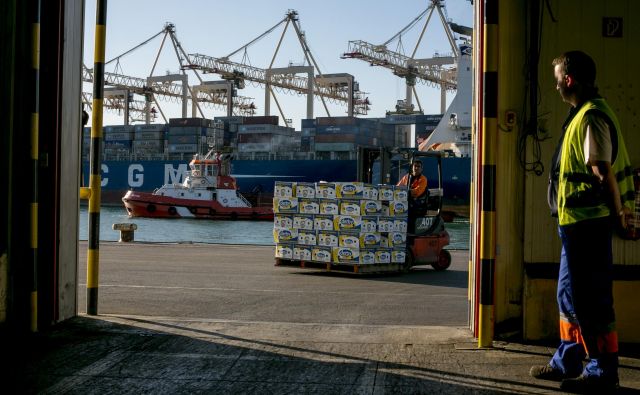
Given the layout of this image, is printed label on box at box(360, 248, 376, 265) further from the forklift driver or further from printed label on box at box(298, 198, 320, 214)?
the forklift driver

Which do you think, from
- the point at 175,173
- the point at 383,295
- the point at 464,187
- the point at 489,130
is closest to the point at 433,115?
the point at 464,187

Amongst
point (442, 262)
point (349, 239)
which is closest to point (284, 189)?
point (349, 239)

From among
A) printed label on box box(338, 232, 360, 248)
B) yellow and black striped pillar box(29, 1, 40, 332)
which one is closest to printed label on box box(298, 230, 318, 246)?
printed label on box box(338, 232, 360, 248)

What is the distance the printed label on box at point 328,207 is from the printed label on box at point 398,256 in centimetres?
125

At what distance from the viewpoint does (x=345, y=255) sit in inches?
450

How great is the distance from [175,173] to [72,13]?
166 ft

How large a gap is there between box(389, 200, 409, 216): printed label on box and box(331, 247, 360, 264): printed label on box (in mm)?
935

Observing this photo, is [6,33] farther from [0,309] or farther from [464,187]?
[464,187]

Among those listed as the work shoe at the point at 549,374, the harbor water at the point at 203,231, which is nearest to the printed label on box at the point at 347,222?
the work shoe at the point at 549,374

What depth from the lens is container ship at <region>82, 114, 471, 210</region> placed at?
50344mm

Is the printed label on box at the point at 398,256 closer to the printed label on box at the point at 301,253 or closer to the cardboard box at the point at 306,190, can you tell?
the printed label on box at the point at 301,253

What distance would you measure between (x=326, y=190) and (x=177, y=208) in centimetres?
3249

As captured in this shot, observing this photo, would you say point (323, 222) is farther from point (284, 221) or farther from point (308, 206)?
point (284, 221)

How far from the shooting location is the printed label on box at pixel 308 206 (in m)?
11.7
